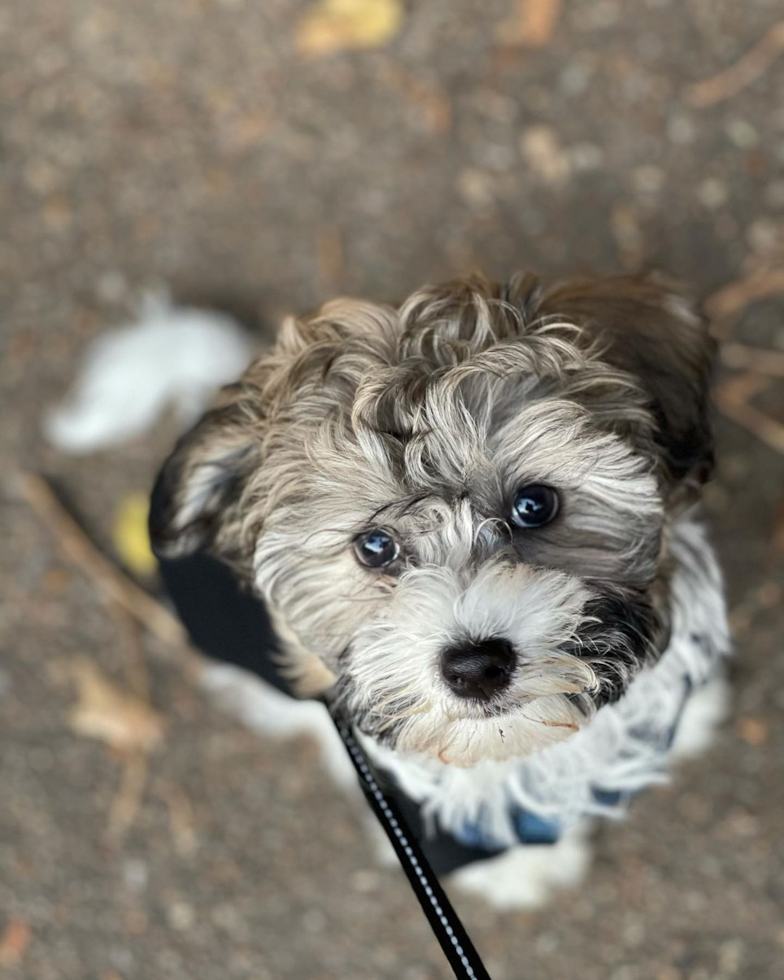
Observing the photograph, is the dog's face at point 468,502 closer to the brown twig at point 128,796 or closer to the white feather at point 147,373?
the white feather at point 147,373

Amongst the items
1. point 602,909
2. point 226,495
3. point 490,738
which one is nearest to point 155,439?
point 226,495

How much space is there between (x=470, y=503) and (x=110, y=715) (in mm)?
2245

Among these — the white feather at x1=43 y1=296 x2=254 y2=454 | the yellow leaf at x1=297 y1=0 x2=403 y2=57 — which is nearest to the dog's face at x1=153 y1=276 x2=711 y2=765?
the white feather at x1=43 y1=296 x2=254 y2=454

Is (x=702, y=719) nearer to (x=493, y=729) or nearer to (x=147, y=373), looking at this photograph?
(x=493, y=729)

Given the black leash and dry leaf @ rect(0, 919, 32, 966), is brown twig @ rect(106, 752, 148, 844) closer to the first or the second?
dry leaf @ rect(0, 919, 32, 966)

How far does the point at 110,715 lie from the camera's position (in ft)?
11.8

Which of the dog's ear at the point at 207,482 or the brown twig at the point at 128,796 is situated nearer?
the dog's ear at the point at 207,482

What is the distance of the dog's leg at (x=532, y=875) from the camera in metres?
3.26

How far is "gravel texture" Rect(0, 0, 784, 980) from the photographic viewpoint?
132 inches

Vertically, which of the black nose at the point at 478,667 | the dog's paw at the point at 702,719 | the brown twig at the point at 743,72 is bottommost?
the dog's paw at the point at 702,719

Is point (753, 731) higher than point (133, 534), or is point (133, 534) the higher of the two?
point (133, 534)

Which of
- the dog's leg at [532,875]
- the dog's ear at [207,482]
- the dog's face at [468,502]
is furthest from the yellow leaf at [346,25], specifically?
the dog's leg at [532,875]

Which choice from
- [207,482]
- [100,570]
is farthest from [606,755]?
[100,570]

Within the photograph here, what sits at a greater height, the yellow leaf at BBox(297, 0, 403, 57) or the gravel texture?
the yellow leaf at BBox(297, 0, 403, 57)
